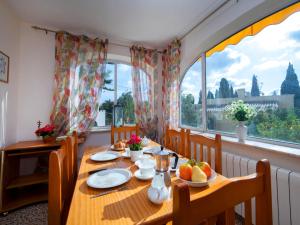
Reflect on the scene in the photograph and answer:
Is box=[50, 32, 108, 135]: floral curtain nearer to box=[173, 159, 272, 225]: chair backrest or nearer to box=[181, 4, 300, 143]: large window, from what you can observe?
box=[181, 4, 300, 143]: large window

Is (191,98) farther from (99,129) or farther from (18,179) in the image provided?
(18,179)

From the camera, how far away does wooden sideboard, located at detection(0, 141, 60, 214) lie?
1861 mm

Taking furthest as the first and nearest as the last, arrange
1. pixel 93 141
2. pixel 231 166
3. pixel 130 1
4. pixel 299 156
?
pixel 93 141
pixel 130 1
pixel 231 166
pixel 299 156

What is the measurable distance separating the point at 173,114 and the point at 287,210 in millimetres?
1980

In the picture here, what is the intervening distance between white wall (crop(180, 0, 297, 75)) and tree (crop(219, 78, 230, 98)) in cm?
57

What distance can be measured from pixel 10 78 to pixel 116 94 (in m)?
1.62

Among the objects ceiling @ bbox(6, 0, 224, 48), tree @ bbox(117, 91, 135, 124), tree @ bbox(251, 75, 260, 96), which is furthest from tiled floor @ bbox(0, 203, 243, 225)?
ceiling @ bbox(6, 0, 224, 48)

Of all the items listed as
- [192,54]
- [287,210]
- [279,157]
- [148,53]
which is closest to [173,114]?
[192,54]

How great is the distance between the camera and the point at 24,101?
7.91 ft

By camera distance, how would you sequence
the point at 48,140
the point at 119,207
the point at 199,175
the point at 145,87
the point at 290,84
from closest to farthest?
the point at 119,207 → the point at 199,175 → the point at 290,84 → the point at 48,140 → the point at 145,87

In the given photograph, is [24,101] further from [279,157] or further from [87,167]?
[279,157]

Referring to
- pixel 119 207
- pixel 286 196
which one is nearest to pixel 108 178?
pixel 119 207

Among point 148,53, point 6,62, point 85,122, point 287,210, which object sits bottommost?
point 287,210

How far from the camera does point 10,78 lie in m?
2.15
